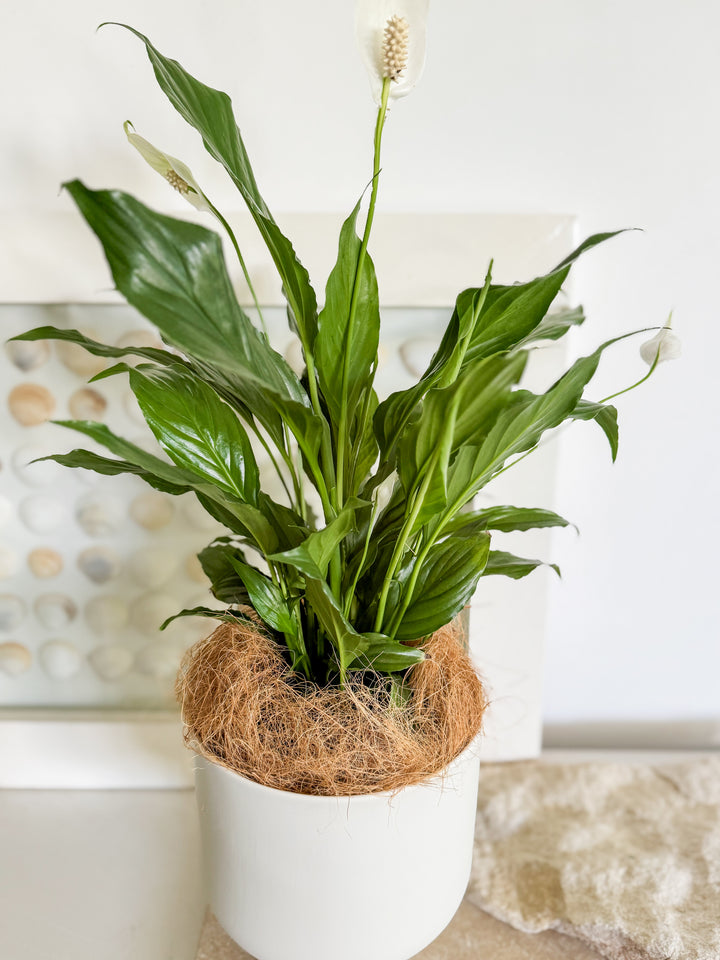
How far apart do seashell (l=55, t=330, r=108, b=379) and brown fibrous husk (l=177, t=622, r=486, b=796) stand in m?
0.30

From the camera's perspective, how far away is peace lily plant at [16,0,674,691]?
34cm

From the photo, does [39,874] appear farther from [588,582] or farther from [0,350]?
[588,582]

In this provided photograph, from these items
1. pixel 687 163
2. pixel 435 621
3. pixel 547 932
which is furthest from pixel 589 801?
pixel 687 163

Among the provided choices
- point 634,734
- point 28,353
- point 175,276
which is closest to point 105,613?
point 28,353

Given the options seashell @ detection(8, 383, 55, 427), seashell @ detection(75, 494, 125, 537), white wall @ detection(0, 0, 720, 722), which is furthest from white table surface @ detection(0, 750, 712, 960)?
white wall @ detection(0, 0, 720, 722)

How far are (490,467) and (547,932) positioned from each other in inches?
16.0

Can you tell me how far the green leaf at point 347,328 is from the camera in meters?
0.41

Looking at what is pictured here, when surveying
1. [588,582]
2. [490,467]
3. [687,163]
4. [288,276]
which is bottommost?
[588,582]

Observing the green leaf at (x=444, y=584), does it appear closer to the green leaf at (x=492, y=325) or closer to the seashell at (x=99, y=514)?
the green leaf at (x=492, y=325)

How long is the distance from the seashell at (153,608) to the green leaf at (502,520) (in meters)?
0.35

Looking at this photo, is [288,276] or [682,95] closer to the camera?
[288,276]

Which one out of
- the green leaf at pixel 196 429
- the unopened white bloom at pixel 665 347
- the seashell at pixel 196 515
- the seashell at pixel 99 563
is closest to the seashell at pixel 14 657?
the seashell at pixel 99 563

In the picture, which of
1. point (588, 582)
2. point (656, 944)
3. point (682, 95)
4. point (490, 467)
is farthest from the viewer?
point (588, 582)

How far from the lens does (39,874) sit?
63 cm
